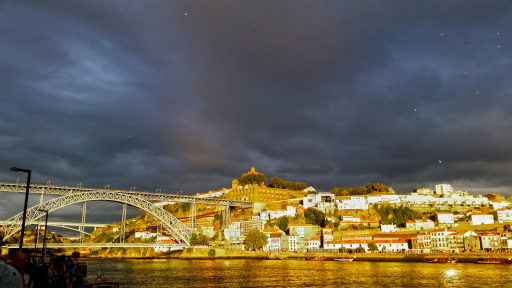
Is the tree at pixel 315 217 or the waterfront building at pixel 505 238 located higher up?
the tree at pixel 315 217

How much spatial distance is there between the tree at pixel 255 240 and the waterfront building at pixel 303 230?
17.4 feet

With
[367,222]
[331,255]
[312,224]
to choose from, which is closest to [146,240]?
[312,224]

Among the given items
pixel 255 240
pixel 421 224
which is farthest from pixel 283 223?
pixel 421 224

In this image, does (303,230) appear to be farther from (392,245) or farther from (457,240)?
(457,240)

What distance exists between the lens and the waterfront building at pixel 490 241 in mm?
49434

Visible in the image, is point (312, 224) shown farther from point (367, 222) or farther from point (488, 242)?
point (488, 242)

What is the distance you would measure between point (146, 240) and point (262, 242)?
90.2ft

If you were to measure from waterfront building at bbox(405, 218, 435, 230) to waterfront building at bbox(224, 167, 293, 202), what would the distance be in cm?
3311

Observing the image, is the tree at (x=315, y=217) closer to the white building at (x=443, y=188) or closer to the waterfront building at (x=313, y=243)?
the waterfront building at (x=313, y=243)

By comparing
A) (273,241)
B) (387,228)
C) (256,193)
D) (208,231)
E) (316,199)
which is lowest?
(273,241)

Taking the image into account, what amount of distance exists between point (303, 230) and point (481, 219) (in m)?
30.5

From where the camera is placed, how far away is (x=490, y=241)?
4997cm

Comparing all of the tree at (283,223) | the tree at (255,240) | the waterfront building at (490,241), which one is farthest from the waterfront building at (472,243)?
the tree at (255,240)

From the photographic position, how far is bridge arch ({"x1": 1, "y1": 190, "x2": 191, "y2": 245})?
46.0 meters
